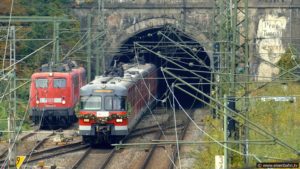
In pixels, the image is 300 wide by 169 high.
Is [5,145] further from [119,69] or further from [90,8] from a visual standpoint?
[90,8]

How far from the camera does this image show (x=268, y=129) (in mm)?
22562

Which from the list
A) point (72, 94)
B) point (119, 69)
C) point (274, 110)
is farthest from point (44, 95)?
point (274, 110)

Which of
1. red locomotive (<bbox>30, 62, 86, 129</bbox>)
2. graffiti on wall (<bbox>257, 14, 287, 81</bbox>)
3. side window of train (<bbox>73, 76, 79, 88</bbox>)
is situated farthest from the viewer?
graffiti on wall (<bbox>257, 14, 287, 81</bbox>)

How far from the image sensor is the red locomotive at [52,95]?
30.5 meters

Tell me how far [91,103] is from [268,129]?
5.95 meters

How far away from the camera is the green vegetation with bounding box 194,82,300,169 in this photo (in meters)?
19.4

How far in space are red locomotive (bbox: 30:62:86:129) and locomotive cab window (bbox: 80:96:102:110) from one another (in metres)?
3.92

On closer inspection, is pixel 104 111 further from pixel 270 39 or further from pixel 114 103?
pixel 270 39

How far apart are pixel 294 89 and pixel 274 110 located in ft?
19.4

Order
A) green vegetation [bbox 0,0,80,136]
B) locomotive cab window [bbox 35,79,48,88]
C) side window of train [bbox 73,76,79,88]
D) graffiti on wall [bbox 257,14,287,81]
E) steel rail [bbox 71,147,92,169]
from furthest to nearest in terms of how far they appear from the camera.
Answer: graffiti on wall [bbox 257,14,287,81] < green vegetation [bbox 0,0,80,136] < side window of train [bbox 73,76,79,88] < locomotive cab window [bbox 35,79,48,88] < steel rail [bbox 71,147,92,169]

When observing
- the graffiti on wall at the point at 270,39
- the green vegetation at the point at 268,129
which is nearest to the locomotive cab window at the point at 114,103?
the green vegetation at the point at 268,129

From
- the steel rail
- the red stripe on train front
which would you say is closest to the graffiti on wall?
the red stripe on train front

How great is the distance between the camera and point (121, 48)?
41.2 m

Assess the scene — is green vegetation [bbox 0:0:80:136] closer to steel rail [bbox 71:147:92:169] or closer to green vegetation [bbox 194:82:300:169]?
steel rail [bbox 71:147:92:169]
